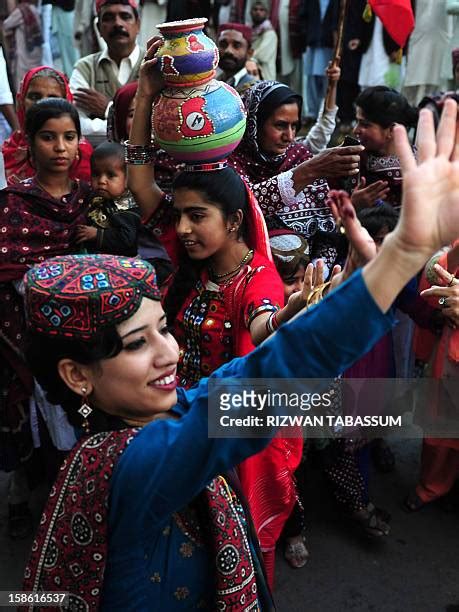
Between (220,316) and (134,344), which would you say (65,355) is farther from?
(220,316)

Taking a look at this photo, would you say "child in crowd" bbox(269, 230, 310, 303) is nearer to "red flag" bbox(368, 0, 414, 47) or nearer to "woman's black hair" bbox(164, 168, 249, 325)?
"woman's black hair" bbox(164, 168, 249, 325)

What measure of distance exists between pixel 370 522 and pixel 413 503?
308 millimetres

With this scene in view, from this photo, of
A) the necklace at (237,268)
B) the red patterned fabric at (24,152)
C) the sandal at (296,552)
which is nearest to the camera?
the necklace at (237,268)

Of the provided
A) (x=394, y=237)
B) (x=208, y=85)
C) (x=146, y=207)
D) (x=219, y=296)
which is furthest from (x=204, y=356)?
(x=394, y=237)

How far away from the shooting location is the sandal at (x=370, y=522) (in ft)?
8.90

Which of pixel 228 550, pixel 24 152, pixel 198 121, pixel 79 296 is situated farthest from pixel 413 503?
pixel 24 152

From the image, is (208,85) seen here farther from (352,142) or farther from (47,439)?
(47,439)

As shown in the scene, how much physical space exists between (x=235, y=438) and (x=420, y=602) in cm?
185

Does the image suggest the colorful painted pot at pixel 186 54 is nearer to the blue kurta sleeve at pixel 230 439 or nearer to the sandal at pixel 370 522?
the blue kurta sleeve at pixel 230 439

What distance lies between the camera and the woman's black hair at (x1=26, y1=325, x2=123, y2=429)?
1.17 m

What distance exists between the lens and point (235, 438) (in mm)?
1006

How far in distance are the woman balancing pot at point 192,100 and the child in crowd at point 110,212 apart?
857mm

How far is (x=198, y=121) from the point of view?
5.96 ft

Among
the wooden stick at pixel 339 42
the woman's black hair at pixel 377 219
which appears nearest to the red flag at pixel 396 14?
the wooden stick at pixel 339 42
